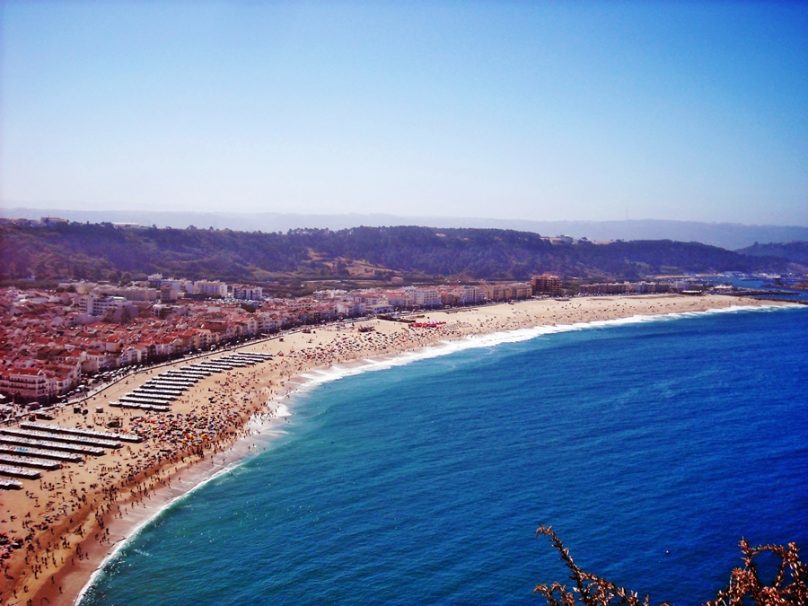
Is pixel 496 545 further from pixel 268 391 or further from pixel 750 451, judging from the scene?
pixel 268 391

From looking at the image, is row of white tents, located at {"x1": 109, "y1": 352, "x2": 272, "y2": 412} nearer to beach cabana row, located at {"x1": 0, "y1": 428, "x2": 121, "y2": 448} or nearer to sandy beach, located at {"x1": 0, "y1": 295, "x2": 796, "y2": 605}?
sandy beach, located at {"x1": 0, "y1": 295, "x2": 796, "y2": 605}

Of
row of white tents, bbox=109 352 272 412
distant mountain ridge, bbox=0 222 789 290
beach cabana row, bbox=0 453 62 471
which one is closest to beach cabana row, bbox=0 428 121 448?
beach cabana row, bbox=0 453 62 471

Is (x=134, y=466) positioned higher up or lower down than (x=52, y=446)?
lower down

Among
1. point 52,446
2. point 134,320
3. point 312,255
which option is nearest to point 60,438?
point 52,446

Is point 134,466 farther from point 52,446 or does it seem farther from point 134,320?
point 134,320

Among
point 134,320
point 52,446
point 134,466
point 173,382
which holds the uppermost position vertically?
point 134,320
